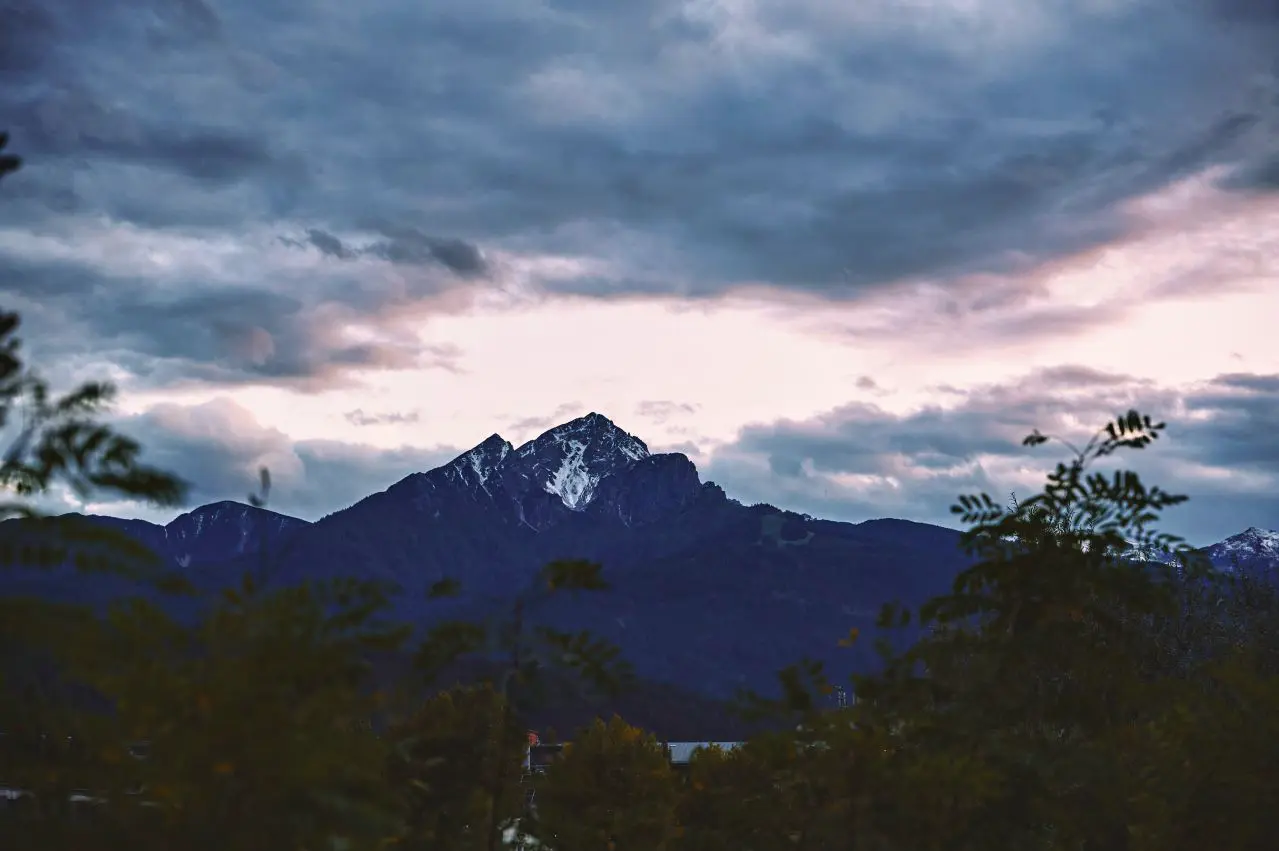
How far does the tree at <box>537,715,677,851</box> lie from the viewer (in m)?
10.0

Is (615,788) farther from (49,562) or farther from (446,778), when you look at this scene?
(49,562)

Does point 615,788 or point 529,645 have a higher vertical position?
point 529,645

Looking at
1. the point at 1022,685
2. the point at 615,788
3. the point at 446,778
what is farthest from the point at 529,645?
the point at 615,788

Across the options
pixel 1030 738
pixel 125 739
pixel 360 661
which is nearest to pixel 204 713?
pixel 125 739

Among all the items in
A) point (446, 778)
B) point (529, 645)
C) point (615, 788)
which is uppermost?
point (529, 645)

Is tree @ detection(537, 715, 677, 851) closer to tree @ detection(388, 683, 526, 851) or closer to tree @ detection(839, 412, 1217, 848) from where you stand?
tree @ detection(388, 683, 526, 851)

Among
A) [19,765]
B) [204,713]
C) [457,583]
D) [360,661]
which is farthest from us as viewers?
[457,583]

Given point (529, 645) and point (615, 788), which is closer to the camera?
point (529, 645)

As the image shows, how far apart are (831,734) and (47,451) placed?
3494mm

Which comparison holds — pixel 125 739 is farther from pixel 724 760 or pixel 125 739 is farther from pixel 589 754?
pixel 589 754

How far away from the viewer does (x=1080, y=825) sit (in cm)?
594

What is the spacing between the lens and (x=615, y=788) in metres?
11.4

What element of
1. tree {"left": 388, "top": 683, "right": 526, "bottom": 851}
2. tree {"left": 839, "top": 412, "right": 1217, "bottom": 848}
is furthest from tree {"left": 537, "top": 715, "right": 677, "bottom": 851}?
tree {"left": 839, "top": 412, "right": 1217, "bottom": 848}

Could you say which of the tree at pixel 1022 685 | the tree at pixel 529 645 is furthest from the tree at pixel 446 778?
the tree at pixel 1022 685
